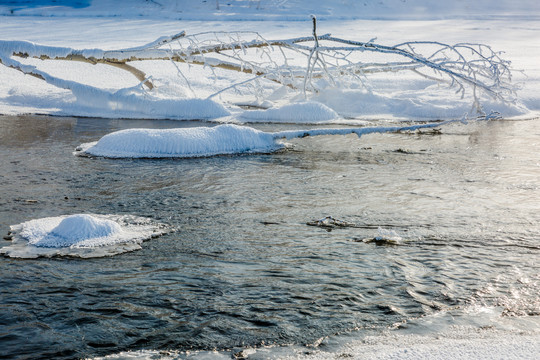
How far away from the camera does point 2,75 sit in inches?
490

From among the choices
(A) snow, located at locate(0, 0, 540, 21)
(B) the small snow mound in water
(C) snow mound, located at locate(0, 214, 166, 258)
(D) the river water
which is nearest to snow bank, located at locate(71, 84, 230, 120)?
(D) the river water

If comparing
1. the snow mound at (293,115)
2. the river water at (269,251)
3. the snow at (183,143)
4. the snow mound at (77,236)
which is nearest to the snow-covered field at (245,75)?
the snow mound at (293,115)

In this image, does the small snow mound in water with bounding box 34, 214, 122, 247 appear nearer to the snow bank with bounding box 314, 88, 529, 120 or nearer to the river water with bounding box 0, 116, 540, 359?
the river water with bounding box 0, 116, 540, 359

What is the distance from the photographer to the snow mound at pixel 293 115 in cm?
971

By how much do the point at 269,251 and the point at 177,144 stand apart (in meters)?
3.46

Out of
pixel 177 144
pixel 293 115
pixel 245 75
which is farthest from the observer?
pixel 245 75

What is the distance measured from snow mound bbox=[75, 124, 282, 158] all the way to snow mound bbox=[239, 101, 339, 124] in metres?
2.02

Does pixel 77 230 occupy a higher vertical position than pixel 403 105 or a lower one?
lower

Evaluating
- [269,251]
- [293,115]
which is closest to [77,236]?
[269,251]

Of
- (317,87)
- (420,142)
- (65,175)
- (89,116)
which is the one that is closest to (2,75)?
(89,116)

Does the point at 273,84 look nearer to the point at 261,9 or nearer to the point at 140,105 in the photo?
the point at 140,105

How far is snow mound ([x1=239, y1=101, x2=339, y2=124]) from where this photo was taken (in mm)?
9711

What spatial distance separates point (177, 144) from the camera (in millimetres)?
7387

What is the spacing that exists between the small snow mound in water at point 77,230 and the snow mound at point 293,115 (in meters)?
5.41
